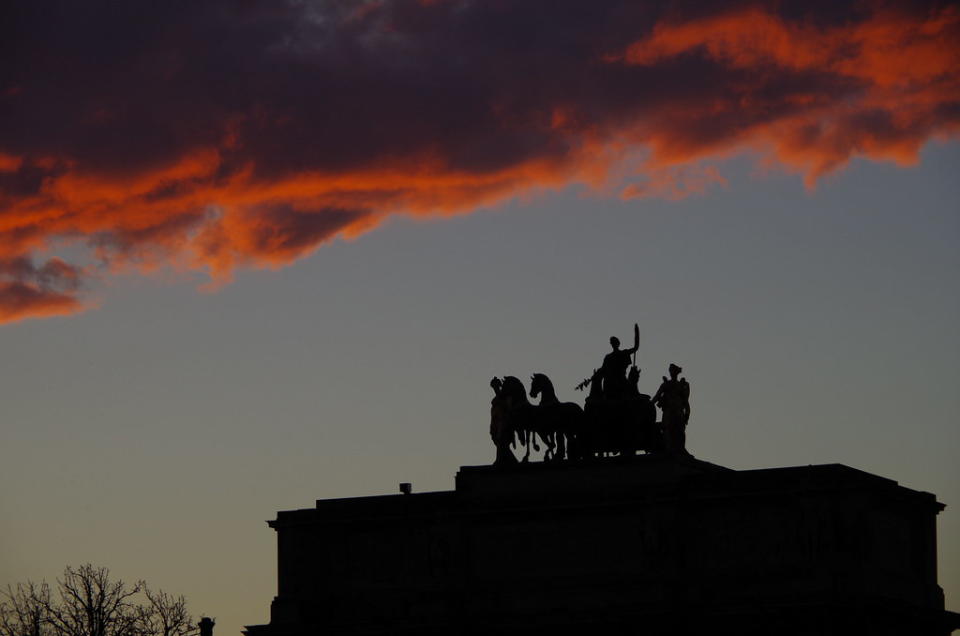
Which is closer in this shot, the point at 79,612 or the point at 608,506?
the point at 608,506

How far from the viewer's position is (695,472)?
10438 cm

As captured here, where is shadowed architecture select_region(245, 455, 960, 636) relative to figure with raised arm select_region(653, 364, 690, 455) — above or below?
below

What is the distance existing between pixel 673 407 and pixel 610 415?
2082 millimetres

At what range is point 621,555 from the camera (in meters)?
104

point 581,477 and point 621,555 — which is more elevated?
point 581,477

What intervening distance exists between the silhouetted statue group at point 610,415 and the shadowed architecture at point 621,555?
2.05 ft

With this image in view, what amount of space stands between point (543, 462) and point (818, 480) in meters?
9.54

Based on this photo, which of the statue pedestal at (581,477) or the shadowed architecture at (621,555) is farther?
the statue pedestal at (581,477)

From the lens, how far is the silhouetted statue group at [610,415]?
104 meters

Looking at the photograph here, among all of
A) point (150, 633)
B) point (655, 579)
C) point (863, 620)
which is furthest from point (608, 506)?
point (150, 633)

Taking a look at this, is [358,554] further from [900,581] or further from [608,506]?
[900,581]

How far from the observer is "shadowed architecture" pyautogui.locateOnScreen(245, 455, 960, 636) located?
102 m

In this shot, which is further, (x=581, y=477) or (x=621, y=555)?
(x=581, y=477)

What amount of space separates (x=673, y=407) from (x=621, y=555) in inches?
198
